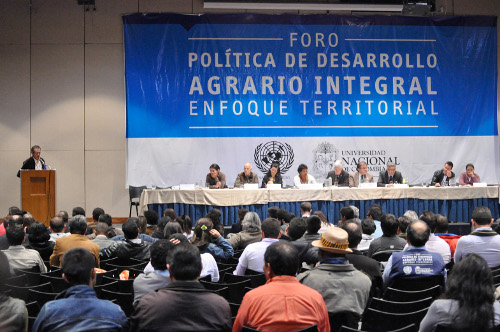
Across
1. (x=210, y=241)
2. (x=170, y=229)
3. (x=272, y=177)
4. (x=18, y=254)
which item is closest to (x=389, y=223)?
(x=210, y=241)

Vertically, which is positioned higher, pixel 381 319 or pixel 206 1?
pixel 206 1

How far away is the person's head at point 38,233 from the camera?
4.74 metres

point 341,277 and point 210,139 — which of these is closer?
point 341,277

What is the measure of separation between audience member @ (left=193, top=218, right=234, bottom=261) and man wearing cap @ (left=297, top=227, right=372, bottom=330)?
164 cm

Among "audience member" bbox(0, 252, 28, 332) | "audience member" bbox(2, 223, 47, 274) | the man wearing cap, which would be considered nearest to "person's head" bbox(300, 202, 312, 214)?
"audience member" bbox(2, 223, 47, 274)

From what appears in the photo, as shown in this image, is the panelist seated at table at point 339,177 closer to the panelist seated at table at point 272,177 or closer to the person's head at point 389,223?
the panelist seated at table at point 272,177

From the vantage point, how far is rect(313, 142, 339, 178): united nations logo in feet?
35.5

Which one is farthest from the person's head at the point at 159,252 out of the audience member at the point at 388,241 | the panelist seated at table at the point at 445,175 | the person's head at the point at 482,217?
the panelist seated at table at the point at 445,175

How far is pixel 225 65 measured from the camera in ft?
35.3

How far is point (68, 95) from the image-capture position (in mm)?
10859

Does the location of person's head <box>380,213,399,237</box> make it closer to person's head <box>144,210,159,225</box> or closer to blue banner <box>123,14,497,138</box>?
person's head <box>144,210,159,225</box>

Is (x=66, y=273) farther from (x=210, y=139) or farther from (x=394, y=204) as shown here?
(x=210, y=139)

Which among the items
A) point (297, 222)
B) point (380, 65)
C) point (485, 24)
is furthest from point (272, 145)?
point (297, 222)

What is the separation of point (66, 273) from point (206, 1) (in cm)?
884
